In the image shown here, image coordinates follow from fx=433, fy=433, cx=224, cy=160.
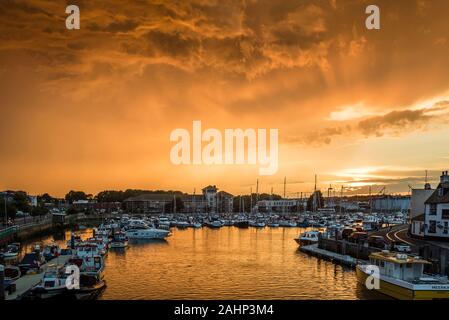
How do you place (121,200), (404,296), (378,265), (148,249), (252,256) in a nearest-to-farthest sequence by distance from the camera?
(404,296), (378,265), (252,256), (148,249), (121,200)

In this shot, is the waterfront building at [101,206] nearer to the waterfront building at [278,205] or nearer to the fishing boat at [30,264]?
the waterfront building at [278,205]

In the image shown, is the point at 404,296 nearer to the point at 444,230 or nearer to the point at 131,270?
the point at 444,230

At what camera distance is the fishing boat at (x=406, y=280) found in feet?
45.0

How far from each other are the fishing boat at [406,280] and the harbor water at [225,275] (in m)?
0.81

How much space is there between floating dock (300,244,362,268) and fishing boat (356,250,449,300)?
4.79 metres

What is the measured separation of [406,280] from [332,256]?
35.0 feet

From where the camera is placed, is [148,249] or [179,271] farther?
[148,249]

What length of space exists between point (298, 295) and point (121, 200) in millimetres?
96834

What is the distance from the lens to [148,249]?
3312cm

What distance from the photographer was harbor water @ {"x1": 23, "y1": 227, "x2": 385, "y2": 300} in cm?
1697

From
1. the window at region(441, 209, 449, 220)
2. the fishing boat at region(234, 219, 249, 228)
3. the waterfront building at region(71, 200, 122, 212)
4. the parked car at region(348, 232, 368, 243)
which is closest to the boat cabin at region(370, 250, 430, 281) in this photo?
the window at region(441, 209, 449, 220)

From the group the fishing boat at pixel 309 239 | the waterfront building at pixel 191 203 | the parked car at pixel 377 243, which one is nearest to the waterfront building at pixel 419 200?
the parked car at pixel 377 243
